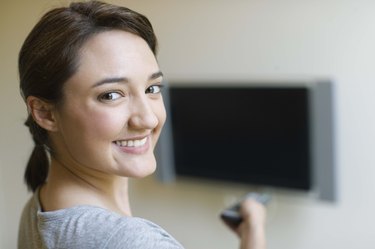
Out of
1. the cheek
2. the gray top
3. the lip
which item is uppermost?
the cheek

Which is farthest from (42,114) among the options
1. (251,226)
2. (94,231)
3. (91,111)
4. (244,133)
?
(244,133)

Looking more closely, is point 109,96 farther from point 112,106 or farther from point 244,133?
point 244,133

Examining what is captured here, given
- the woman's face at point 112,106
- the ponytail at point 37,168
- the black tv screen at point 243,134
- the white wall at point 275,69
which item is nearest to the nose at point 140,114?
the woman's face at point 112,106

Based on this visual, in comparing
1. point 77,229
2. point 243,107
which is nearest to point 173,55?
point 243,107

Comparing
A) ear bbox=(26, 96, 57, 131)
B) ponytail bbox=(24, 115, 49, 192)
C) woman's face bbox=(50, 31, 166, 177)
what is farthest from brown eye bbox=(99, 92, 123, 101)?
ponytail bbox=(24, 115, 49, 192)

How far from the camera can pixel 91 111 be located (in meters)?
0.77

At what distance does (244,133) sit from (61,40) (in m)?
1.53

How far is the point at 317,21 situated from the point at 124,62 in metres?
1.45

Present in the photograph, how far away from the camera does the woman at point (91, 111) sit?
750mm

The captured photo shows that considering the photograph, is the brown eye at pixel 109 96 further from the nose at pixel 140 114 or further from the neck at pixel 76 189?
the neck at pixel 76 189

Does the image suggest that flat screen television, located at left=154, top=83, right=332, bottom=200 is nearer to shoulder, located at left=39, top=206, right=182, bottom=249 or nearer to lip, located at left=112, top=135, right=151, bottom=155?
lip, located at left=112, top=135, right=151, bottom=155

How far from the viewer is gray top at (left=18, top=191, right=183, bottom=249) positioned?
712 millimetres

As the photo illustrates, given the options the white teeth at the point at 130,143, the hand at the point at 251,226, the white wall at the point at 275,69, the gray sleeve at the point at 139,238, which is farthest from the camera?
the white wall at the point at 275,69

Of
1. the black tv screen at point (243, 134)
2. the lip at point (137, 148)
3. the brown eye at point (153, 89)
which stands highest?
the brown eye at point (153, 89)
